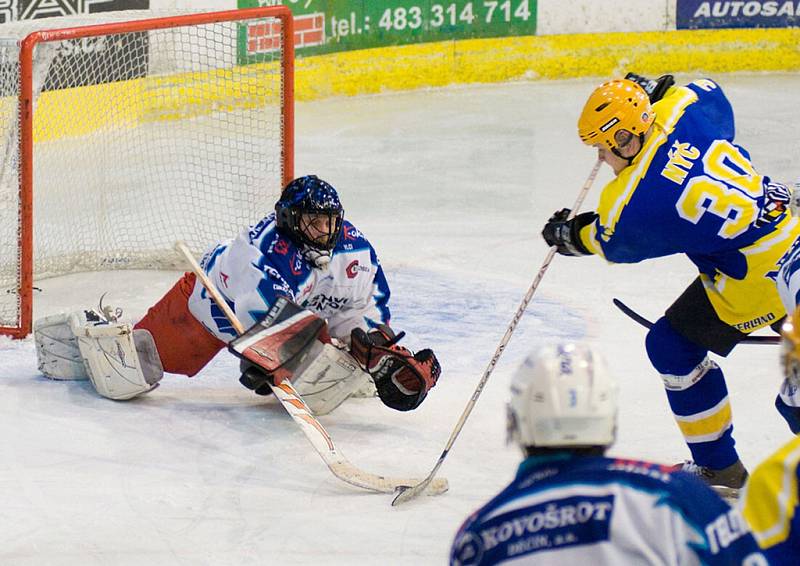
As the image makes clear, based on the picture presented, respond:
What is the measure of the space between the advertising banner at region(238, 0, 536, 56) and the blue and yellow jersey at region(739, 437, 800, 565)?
6.63 metres

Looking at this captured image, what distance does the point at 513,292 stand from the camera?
17.1 feet

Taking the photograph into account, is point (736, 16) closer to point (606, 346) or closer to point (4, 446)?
point (606, 346)

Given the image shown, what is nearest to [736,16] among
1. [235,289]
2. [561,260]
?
[561,260]

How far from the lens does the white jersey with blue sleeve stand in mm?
1534

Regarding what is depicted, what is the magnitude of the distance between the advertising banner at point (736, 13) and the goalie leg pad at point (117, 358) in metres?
5.71

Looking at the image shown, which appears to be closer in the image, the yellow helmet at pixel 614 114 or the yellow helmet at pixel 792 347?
the yellow helmet at pixel 792 347

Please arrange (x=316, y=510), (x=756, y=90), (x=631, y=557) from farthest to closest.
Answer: (x=756, y=90) < (x=316, y=510) < (x=631, y=557)

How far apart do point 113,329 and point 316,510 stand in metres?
0.94

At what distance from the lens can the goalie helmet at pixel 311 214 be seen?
369 centimetres

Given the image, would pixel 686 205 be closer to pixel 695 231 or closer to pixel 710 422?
pixel 695 231

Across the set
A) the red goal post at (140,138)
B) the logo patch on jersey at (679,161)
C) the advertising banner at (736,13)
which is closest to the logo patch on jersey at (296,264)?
the logo patch on jersey at (679,161)

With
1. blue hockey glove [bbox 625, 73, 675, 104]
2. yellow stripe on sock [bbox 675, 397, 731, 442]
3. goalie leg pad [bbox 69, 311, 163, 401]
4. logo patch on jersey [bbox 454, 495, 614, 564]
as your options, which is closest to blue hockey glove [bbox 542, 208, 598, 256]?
blue hockey glove [bbox 625, 73, 675, 104]

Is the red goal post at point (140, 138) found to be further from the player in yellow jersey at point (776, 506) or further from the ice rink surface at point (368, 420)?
the player in yellow jersey at point (776, 506)

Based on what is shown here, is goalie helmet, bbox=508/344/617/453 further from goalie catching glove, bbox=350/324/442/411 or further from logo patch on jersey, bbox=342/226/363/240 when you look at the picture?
logo patch on jersey, bbox=342/226/363/240
